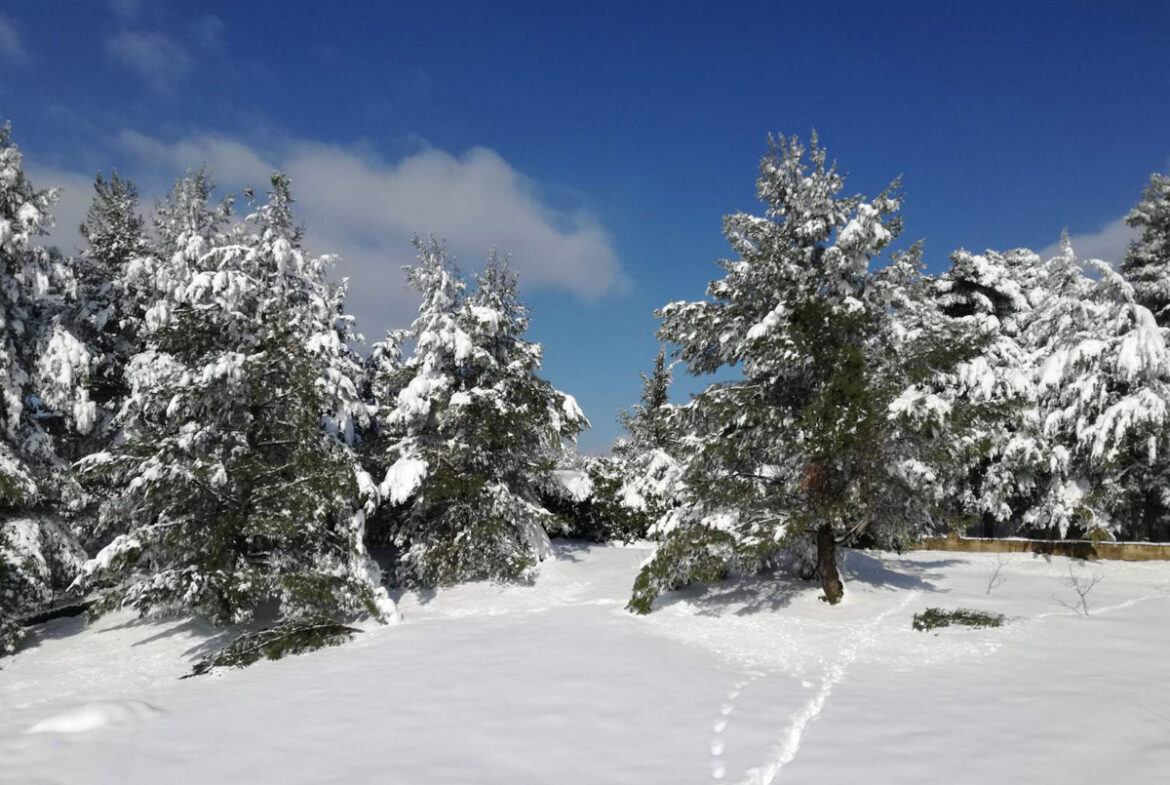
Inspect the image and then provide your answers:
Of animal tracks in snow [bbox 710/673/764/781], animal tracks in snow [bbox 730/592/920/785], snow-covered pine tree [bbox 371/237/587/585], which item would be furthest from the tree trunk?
snow-covered pine tree [bbox 371/237/587/585]

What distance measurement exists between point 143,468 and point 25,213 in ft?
22.5

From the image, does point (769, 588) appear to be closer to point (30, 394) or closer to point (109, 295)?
point (30, 394)

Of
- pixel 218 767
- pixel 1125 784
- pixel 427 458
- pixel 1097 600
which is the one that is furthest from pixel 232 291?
pixel 1097 600

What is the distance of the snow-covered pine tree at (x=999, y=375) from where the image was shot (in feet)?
64.8

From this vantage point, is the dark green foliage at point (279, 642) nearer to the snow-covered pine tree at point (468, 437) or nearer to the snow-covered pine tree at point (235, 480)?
the snow-covered pine tree at point (235, 480)

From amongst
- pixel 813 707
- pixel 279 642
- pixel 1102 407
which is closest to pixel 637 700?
pixel 813 707

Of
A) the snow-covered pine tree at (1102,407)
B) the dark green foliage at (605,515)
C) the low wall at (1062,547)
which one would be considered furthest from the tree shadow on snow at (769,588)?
the dark green foliage at (605,515)

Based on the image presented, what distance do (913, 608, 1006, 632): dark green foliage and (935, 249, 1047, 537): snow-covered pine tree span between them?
2.56 m

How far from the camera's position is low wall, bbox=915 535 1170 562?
1859 cm

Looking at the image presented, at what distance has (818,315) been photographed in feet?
39.3

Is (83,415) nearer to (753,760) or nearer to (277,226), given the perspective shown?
(277,226)

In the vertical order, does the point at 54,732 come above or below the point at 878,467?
below

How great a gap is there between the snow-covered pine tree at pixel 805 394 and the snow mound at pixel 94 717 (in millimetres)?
7626

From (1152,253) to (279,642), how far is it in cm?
2921
